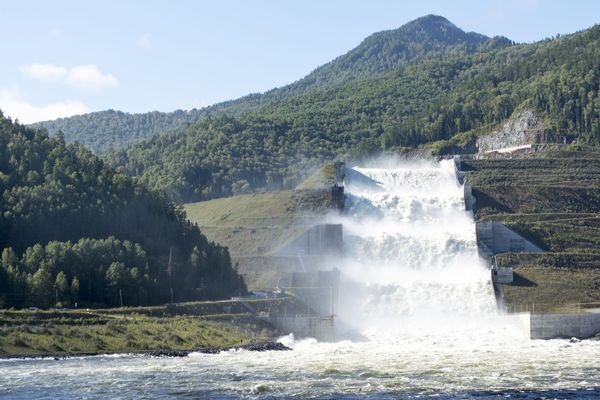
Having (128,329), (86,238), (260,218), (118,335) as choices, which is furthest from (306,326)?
(260,218)

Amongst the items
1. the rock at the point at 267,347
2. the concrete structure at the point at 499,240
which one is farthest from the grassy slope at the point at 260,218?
the rock at the point at 267,347

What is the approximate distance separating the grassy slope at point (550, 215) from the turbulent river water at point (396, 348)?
2.93m

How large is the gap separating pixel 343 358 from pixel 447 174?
214ft

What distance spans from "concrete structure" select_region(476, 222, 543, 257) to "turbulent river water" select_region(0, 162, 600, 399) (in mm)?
1281

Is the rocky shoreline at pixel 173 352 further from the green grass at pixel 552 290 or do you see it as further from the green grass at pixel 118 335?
the green grass at pixel 552 290

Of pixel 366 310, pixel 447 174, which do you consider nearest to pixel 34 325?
pixel 366 310

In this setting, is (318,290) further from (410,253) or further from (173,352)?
(173,352)

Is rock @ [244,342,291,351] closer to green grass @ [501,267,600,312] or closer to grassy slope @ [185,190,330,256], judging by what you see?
green grass @ [501,267,600,312]

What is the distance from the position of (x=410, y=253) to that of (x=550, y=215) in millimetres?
15496

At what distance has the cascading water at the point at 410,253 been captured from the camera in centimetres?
11138

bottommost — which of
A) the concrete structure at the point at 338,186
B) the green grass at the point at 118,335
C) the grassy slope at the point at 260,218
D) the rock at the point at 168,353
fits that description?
the rock at the point at 168,353

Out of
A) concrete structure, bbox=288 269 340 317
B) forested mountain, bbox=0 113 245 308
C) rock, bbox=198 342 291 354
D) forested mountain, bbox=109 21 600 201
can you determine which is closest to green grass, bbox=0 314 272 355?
rock, bbox=198 342 291 354

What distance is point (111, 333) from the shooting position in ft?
287

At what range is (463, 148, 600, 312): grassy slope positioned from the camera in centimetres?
10912
